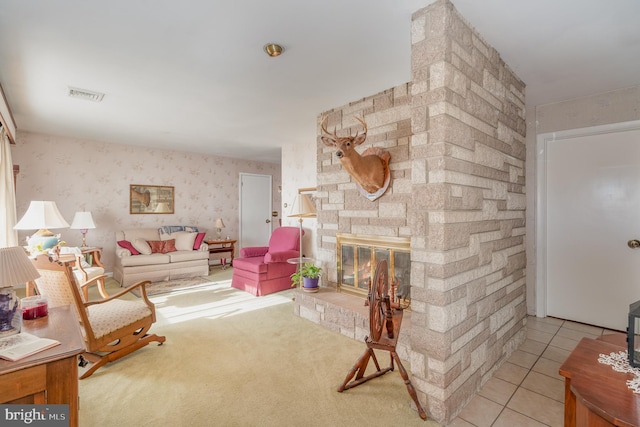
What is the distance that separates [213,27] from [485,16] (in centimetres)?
177

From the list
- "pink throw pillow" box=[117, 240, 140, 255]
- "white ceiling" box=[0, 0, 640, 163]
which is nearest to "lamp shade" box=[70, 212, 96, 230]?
"pink throw pillow" box=[117, 240, 140, 255]

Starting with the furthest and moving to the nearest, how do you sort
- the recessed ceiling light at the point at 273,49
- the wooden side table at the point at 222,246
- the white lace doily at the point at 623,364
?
the wooden side table at the point at 222,246 → the recessed ceiling light at the point at 273,49 → the white lace doily at the point at 623,364

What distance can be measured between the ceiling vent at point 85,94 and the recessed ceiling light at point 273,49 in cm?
211

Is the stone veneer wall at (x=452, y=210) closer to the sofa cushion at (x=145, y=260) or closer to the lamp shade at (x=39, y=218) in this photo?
the lamp shade at (x=39, y=218)

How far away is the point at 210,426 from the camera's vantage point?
5.74 feet

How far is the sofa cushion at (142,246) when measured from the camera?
17.3 ft

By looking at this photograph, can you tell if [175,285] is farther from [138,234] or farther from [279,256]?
[279,256]

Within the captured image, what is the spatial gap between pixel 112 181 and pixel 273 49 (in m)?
4.94

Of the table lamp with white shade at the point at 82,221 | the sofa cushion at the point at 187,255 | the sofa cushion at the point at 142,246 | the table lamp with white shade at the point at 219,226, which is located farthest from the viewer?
the table lamp with white shade at the point at 219,226

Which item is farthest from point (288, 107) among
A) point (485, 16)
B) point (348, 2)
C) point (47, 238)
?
point (47, 238)

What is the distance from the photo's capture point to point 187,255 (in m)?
5.54

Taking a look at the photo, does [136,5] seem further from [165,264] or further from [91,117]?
[165,264]

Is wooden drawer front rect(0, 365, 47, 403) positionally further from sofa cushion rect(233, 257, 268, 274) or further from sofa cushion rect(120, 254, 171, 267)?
sofa cushion rect(120, 254, 171, 267)

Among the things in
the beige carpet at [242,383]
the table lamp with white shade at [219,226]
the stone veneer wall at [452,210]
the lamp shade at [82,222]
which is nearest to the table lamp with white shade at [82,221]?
the lamp shade at [82,222]
